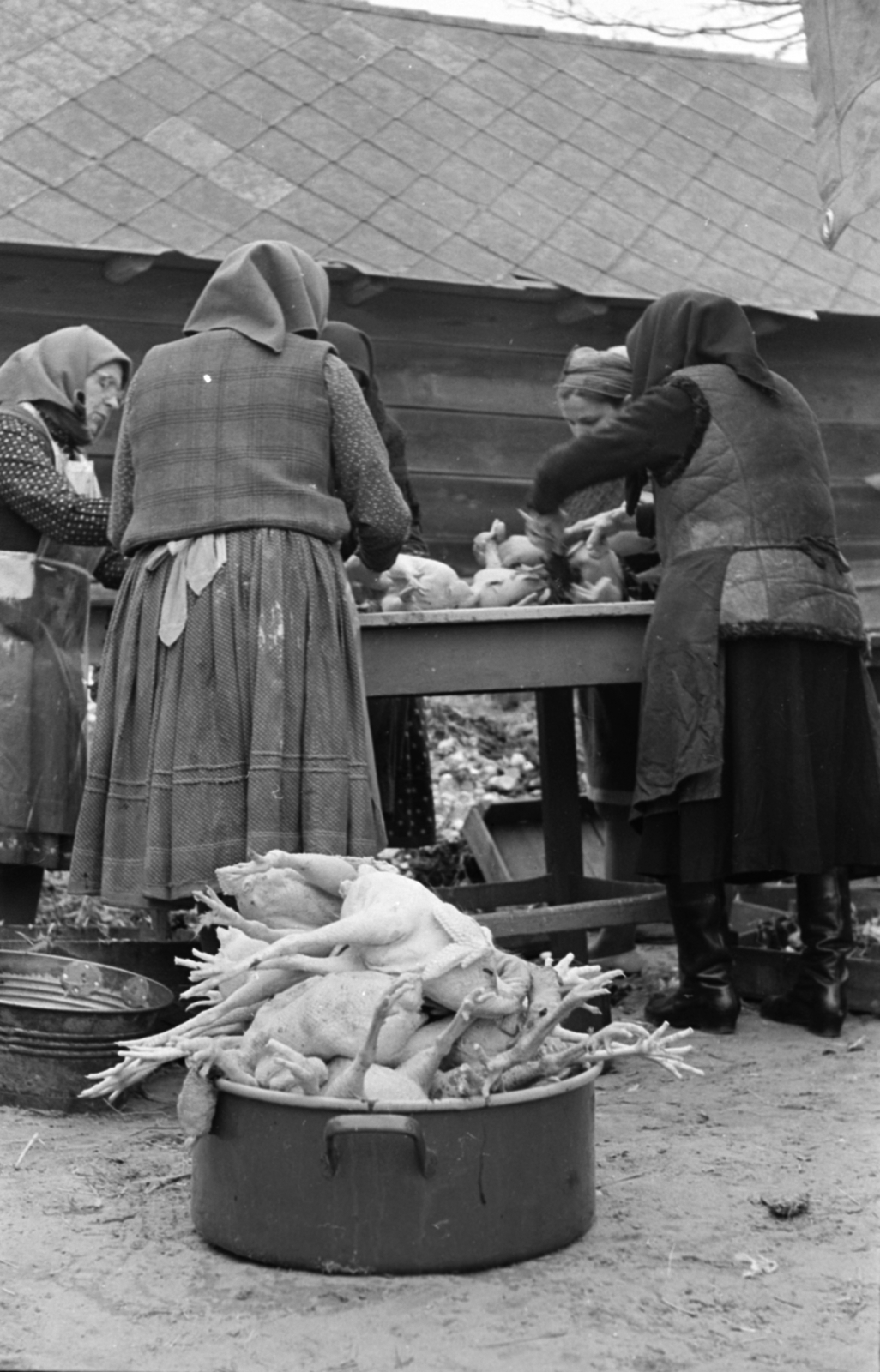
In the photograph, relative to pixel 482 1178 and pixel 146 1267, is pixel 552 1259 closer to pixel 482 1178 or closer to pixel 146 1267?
pixel 482 1178

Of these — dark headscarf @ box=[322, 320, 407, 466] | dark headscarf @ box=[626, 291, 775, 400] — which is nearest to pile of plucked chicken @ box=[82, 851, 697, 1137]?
dark headscarf @ box=[626, 291, 775, 400]

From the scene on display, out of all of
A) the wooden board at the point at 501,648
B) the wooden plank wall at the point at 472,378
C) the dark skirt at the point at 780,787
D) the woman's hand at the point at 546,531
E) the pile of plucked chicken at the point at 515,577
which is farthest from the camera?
the wooden plank wall at the point at 472,378

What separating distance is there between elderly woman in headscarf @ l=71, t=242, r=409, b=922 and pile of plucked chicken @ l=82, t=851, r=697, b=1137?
0.80 m

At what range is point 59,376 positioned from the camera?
479 centimetres

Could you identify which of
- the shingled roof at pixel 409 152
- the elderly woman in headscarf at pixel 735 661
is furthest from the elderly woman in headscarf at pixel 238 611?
the shingled roof at pixel 409 152

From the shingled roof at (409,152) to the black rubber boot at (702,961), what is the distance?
13.7 feet

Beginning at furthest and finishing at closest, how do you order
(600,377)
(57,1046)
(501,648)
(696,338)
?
(600,377), (696,338), (501,648), (57,1046)

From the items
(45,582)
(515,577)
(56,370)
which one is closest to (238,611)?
(45,582)

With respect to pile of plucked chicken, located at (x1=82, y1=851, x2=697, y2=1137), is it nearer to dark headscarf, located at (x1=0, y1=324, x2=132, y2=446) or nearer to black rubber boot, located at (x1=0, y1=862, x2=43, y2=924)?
black rubber boot, located at (x1=0, y1=862, x2=43, y2=924)

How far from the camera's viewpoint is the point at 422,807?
5.88m

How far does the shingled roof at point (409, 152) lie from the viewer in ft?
25.9

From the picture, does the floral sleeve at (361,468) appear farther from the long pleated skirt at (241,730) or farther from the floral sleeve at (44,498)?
the floral sleeve at (44,498)

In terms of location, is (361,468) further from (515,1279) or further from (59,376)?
(515,1279)

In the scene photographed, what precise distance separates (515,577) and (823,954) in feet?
4.64
